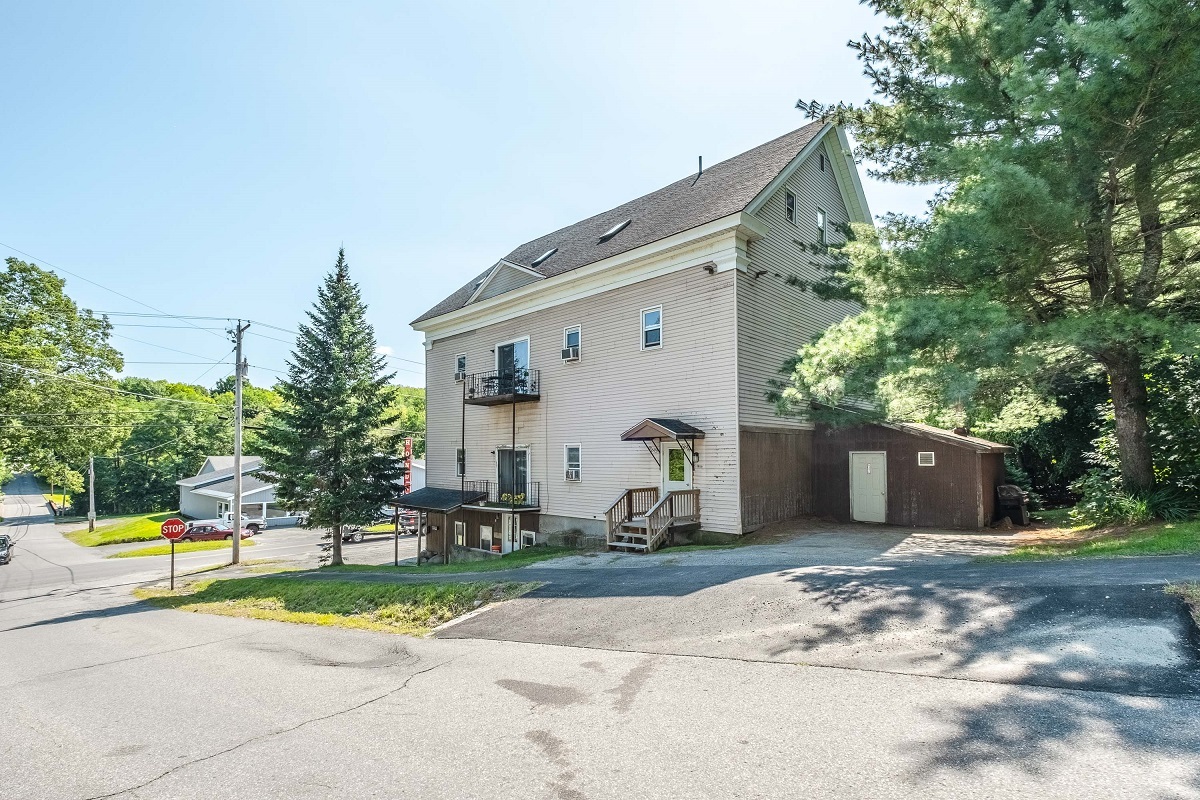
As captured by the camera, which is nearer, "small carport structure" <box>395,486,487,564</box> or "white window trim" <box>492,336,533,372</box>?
"white window trim" <box>492,336,533,372</box>

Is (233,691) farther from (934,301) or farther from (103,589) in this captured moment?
(103,589)

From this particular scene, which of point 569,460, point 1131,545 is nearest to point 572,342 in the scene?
point 569,460

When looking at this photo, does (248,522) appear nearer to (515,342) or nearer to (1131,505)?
(515,342)

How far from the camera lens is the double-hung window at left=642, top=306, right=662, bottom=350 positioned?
615 inches

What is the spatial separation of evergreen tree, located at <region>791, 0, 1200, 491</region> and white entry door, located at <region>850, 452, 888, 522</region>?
358 centimetres

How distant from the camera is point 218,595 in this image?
1559cm

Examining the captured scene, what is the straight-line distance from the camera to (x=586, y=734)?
4.65 m

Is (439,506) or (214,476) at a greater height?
(439,506)

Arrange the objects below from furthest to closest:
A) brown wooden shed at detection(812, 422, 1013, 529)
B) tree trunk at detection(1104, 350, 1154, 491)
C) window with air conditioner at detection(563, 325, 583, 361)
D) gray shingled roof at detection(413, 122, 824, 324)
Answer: window with air conditioner at detection(563, 325, 583, 361) < gray shingled roof at detection(413, 122, 824, 324) < brown wooden shed at detection(812, 422, 1013, 529) < tree trunk at detection(1104, 350, 1154, 491)

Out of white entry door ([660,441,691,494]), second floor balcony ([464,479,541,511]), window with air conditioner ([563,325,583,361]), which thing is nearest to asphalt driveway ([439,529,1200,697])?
white entry door ([660,441,691,494])

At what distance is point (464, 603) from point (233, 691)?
3845 millimetres

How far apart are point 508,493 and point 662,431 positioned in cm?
785

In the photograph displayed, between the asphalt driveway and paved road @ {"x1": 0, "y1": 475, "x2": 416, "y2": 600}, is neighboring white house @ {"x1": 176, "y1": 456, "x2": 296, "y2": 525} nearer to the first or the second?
paved road @ {"x1": 0, "y1": 475, "x2": 416, "y2": 600}

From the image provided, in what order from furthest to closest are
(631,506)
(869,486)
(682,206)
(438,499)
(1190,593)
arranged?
1. (438,499)
2. (682,206)
3. (869,486)
4. (631,506)
5. (1190,593)
